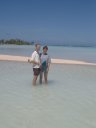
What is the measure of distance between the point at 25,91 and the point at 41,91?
19.7 inches

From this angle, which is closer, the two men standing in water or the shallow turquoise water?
the shallow turquoise water

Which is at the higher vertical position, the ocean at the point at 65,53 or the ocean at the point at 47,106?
the ocean at the point at 47,106

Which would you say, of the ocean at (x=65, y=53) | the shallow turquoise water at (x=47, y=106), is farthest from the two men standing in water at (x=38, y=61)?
the ocean at (x=65, y=53)

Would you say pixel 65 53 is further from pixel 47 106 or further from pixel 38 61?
pixel 47 106

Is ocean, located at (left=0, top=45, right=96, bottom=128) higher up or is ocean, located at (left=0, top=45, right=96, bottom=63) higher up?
ocean, located at (left=0, top=45, right=96, bottom=128)

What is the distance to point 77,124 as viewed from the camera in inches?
203

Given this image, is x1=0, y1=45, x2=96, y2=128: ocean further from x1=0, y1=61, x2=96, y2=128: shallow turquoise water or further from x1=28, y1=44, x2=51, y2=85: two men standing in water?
x1=28, y1=44, x2=51, y2=85: two men standing in water

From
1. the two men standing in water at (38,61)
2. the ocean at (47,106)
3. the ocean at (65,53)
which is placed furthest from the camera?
the ocean at (65,53)

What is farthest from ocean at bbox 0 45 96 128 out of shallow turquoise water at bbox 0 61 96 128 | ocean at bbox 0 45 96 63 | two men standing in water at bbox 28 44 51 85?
ocean at bbox 0 45 96 63

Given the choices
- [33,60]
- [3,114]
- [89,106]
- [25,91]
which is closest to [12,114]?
[3,114]

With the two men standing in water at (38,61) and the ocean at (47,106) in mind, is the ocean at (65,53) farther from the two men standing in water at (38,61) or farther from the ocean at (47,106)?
the ocean at (47,106)

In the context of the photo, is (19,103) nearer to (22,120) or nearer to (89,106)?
(22,120)

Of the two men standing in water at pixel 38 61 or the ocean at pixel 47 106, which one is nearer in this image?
the ocean at pixel 47 106

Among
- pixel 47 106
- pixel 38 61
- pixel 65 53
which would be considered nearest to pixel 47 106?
pixel 47 106
